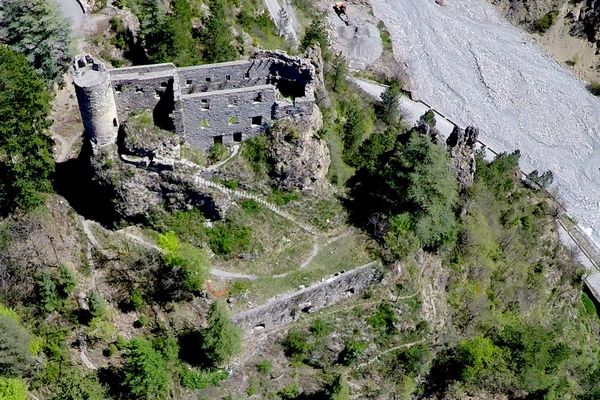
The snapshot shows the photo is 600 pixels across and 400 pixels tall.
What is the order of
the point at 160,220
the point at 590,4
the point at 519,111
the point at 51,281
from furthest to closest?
the point at 590,4 < the point at 519,111 < the point at 160,220 < the point at 51,281

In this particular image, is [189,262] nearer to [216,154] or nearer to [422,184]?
[216,154]

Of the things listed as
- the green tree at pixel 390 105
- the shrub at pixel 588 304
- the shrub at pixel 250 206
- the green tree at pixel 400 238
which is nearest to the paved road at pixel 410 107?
the green tree at pixel 390 105

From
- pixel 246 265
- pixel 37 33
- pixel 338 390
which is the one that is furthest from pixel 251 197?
pixel 37 33

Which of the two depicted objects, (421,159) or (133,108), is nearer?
(133,108)

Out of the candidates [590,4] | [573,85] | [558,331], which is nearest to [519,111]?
[573,85]

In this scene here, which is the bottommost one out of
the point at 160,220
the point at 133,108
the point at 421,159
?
the point at 160,220

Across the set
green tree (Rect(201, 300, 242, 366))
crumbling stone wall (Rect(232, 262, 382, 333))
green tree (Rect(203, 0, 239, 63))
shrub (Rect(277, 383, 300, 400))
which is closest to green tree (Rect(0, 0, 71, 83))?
green tree (Rect(203, 0, 239, 63))

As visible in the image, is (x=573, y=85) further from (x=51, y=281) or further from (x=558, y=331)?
(x=51, y=281)
